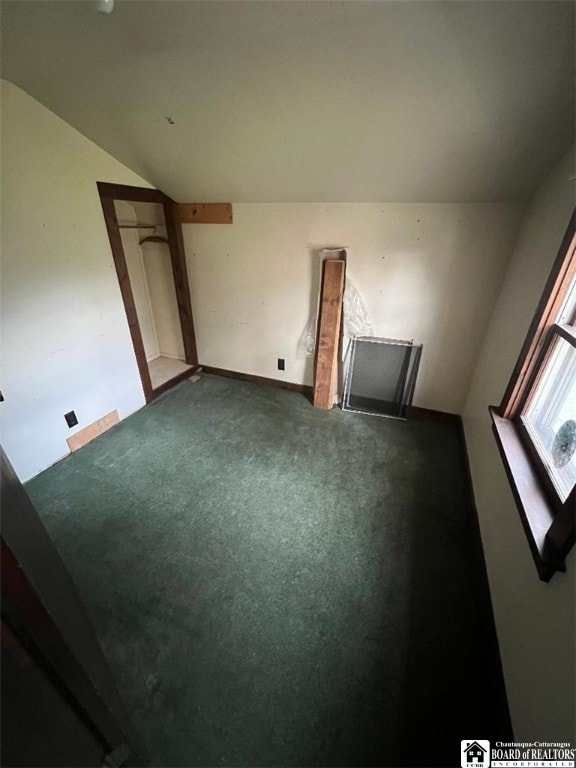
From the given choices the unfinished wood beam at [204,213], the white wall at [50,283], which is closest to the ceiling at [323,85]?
the white wall at [50,283]

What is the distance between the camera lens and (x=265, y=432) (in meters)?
2.34

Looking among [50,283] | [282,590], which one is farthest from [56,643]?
[50,283]

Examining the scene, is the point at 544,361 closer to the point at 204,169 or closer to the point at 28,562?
the point at 28,562

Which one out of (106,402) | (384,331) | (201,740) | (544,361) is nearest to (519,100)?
(544,361)

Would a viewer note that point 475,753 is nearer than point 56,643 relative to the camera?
No

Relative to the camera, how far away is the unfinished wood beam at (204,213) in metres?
2.47

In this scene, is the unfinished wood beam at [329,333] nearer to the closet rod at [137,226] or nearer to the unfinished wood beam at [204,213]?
the unfinished wood beam at [204,213]

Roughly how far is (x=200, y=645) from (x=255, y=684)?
9.7 inches

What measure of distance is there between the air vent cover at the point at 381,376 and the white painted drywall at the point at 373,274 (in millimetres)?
87

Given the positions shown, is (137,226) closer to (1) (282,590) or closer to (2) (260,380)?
(2) (260,380)

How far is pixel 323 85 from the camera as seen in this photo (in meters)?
1.27

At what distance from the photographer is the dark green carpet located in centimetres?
96

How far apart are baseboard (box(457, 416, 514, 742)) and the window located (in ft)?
1.48

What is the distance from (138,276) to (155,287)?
0.19m
